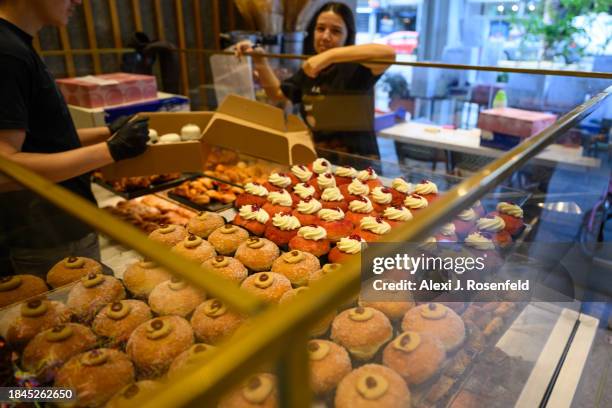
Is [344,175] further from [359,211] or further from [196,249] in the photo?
[196,249]

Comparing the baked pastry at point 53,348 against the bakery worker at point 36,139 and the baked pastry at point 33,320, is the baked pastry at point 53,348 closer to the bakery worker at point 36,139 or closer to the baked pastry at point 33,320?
the baked pastry at point 33,320

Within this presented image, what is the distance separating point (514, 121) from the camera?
11.8 ft

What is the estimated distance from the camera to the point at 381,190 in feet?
6.72

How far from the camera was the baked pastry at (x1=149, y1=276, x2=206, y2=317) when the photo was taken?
41.6 inches

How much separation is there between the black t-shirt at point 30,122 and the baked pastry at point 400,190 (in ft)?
4.37

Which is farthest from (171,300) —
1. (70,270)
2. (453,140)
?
(453,140)

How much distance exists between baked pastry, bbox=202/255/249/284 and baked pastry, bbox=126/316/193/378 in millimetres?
292

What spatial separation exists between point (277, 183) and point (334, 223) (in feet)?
1.59

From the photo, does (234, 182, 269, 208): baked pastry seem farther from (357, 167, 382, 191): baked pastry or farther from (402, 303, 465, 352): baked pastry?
(402, 303, 465, 352): baked pastry

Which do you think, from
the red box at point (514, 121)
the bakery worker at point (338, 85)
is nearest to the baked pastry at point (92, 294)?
the bakery worker at point (338, 85)

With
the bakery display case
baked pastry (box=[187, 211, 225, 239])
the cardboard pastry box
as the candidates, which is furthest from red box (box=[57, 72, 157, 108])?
baked pastry (box=[187, 211, 225, 239])

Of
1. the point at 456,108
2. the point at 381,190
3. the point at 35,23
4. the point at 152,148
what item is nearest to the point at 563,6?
the point at 456,108

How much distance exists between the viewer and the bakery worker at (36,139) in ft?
4.41

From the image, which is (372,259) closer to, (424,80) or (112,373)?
(112,373)
